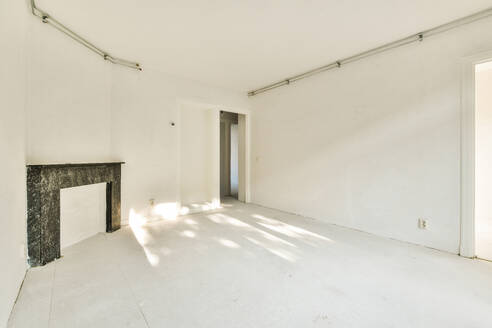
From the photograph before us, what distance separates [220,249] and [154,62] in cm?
321

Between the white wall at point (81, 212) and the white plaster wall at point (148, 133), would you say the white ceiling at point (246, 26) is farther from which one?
the white wall at point (81, 212)

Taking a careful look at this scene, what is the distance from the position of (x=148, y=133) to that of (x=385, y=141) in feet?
12.8

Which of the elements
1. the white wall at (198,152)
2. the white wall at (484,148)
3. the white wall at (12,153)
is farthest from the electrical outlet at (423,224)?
the white wall at (12,153)

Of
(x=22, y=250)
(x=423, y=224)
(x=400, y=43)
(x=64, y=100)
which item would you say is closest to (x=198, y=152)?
(x=64, y=100)

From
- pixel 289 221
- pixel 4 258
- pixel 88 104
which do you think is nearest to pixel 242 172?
pixel 289 221

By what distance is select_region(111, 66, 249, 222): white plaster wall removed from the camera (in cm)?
357

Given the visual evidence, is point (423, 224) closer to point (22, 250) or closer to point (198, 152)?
point (198, 152)

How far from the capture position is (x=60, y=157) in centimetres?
269

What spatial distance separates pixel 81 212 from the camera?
9.84ft

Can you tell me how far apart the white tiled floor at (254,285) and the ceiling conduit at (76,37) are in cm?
275

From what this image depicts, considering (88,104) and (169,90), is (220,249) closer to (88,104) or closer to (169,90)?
(88,104)

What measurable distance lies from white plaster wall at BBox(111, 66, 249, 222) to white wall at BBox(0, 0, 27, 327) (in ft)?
4.60

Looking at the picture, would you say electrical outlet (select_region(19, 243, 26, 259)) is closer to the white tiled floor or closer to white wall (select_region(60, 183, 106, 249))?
the white tiled floor

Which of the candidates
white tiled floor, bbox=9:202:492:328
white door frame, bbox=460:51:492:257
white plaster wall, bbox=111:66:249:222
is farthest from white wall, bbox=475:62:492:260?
white plaster wall, bbox=111:66:249:222
